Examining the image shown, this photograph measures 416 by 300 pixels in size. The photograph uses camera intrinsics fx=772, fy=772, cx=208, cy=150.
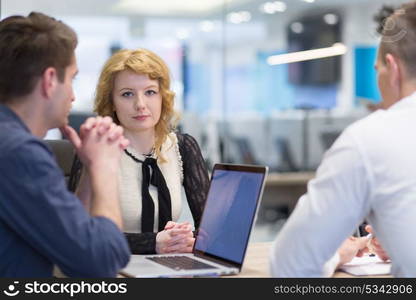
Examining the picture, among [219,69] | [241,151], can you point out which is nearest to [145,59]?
[219,69]

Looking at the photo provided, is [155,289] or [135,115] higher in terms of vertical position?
[135,115]

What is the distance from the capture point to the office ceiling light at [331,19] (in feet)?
29.7

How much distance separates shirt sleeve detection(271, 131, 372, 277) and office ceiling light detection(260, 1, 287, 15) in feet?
21.5

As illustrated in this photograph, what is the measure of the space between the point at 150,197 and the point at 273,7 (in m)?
5.91

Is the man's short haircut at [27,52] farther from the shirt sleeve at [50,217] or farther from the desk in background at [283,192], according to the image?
the desk in background at [283,192]

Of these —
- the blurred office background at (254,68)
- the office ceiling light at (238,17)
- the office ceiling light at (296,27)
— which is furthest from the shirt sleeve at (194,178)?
the office ceiling light at (296,27)

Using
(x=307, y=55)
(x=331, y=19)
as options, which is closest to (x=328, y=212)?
(x=307, y=55)

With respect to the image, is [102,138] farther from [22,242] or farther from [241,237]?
[241,237]

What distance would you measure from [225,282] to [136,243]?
716 mm

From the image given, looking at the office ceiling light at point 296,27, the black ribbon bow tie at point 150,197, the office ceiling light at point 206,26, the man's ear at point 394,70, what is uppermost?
the office ceiling light at point 296,27

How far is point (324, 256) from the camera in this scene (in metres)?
1.78

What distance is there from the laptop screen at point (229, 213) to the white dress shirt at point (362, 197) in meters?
A: 0.37

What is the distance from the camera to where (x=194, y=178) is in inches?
115

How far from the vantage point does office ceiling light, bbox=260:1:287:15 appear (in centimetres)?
820
